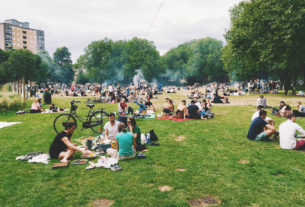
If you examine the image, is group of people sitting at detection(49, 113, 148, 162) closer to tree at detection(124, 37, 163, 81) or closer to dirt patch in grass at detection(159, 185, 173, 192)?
dirt patch in grass at detection(159, 185, 173, 192)

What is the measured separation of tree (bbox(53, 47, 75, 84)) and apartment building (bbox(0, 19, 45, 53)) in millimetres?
18729

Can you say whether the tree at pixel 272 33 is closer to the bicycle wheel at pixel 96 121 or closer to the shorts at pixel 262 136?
the shorts at pixel 262 136

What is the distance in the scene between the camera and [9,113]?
18.4 metres

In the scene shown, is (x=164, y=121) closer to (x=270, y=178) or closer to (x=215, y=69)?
(x=270, y=178)

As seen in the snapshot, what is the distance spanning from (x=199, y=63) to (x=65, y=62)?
60.7 metres

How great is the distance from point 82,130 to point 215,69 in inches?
2861

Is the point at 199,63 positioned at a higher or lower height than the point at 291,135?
higher

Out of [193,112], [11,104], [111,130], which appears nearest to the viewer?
[111,130]

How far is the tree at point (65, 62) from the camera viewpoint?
9800 cm

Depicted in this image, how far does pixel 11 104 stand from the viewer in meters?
19.4

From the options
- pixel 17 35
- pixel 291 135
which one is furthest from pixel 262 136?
pixel 17 35

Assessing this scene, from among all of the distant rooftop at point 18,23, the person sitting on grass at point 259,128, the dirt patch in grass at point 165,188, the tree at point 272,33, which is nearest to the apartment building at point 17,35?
the distant rooftop at point 18,23

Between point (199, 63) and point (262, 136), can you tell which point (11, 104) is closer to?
point (262, 136)

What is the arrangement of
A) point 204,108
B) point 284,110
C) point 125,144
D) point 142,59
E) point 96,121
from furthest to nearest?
point 142,59
point 204,108
point 284,110
point 96,121
point 125,144
